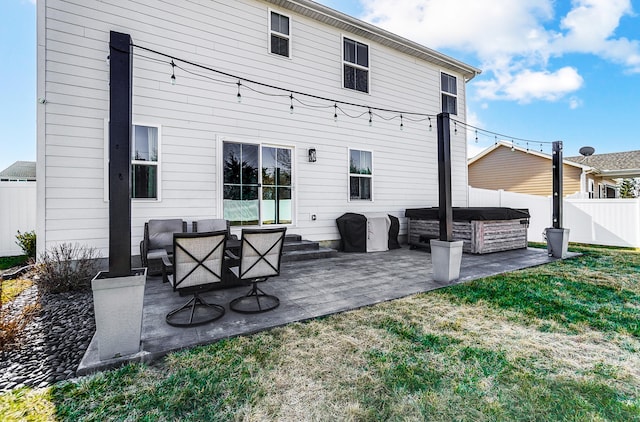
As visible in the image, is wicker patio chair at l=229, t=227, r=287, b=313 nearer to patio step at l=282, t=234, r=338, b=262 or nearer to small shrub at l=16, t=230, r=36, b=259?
patio step at l=282, t=234, r=338, b=262

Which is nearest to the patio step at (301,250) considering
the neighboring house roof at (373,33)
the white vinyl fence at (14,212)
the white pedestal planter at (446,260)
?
the white pedestal planter at (446,260)

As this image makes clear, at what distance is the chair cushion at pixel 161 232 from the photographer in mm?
5039

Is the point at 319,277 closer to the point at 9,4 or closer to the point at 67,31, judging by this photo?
the point at 67,31

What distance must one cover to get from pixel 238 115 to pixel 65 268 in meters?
4.00

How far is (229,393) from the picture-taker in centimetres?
192

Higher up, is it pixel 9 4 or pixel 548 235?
pixel 9 4

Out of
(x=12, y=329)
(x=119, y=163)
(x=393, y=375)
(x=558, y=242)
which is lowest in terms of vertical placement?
Result: (x=393, y=375)

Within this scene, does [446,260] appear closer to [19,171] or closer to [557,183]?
[557,183]

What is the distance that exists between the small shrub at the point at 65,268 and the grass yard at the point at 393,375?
2.81 metres

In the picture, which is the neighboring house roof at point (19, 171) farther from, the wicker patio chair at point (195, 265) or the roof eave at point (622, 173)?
the roof eave at point (622, 173)

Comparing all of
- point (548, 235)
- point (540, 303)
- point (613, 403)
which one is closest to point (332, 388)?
point (613, 403)

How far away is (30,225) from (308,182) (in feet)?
20.9

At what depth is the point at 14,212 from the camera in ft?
20.9

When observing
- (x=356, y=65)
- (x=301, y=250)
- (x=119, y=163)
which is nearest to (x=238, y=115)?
(x=301, y=250)
